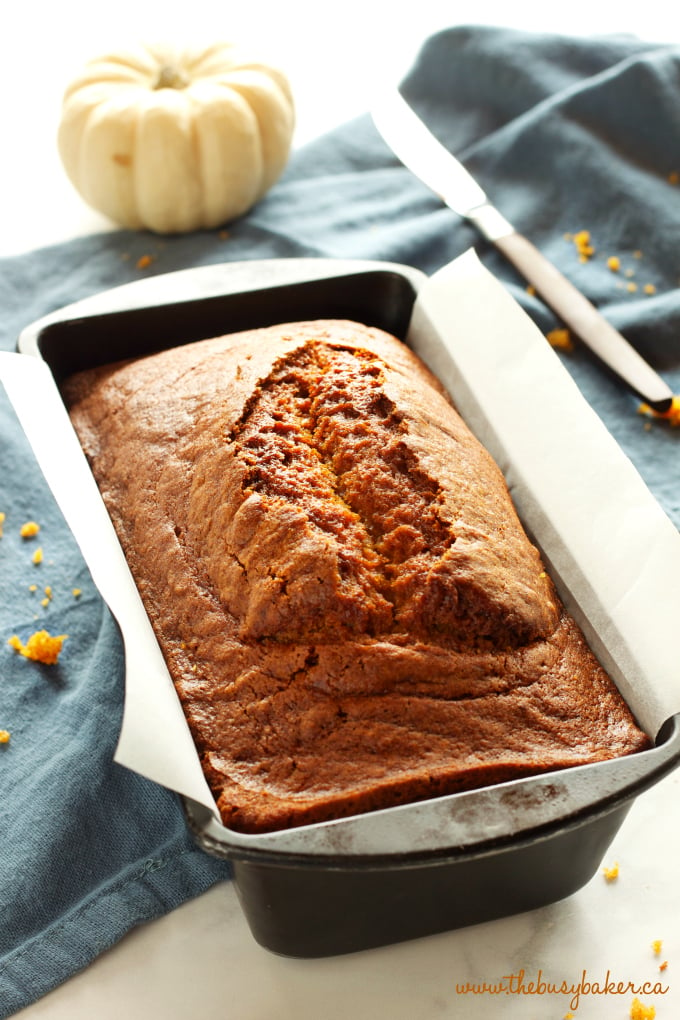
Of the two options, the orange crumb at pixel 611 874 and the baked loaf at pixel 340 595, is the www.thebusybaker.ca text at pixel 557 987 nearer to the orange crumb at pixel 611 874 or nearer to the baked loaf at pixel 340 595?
the orange crumb at pixel 611 874

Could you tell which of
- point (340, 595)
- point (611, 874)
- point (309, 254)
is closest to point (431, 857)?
point (340, 595)

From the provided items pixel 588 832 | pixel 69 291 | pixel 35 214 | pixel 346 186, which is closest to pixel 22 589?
pixel 69 291

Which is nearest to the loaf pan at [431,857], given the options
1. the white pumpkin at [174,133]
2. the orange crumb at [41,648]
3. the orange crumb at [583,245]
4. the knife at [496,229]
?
the orange crumb at [41,648]

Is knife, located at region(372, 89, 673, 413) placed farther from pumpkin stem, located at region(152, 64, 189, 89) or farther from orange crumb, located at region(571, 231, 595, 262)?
pumpkin stem, located at region(152, 64, 189, 89)

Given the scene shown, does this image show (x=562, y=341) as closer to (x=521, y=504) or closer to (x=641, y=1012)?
(x=521, y=504)

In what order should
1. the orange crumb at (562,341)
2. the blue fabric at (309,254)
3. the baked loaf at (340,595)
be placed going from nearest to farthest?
the baked loaf at (340,595), the blue fabric at (309,254), the orange crumb at (562,341)

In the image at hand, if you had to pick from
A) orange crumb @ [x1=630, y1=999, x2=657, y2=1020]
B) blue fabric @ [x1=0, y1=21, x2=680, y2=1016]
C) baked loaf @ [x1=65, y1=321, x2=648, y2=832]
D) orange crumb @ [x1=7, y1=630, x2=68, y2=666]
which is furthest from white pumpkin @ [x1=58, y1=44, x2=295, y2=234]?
orange crumb @ [x1=630, y1=999, x2=657, y2=1020]

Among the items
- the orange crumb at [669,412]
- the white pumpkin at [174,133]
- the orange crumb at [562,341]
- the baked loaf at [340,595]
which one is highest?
the white pumpkin at [174,133]
